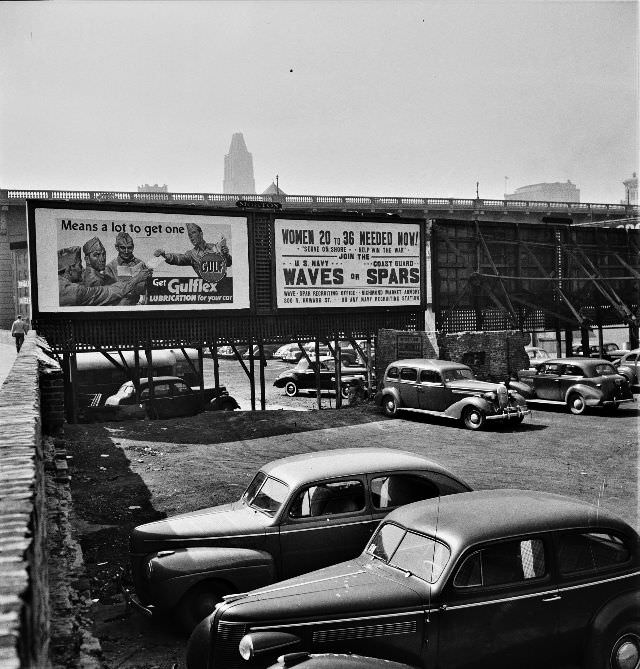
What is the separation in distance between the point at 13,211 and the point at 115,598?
148ft

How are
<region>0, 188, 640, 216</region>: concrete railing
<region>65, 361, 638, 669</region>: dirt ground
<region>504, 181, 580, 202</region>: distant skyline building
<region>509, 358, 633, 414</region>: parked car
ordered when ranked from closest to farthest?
1. <region>65, 361, 638, 669</region>: dirt ground
2. <region>509, 358, 633, 414</region>: parked car
3. <region>0, 188, 640, 216</region>: concrete railing
4. <region>504, 181, 580, 202</region>: distant skyline building

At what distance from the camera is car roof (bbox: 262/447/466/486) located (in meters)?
7.32

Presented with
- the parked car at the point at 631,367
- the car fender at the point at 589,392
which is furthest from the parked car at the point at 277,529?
the parked car at the point at 631,367

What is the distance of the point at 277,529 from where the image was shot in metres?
7.00

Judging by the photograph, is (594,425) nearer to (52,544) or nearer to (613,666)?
(613,666)

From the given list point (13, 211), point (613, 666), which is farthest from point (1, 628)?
point (13, 211)

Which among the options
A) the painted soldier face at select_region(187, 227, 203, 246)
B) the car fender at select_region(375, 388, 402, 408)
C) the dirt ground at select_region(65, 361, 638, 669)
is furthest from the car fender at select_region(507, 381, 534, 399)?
the painted soldier face at select_region(187, 227, 203, 246)

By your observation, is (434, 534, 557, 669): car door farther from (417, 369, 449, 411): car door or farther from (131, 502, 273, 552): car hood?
(417, 369, 449, 411): car door

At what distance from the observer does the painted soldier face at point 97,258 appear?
1850 cm

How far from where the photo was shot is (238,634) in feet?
16.5

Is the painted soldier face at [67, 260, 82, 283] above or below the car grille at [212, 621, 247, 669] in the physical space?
above

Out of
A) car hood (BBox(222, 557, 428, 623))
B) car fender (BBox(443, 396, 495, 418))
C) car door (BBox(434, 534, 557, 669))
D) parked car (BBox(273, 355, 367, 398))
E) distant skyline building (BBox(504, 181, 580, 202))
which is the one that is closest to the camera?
car hood (BBox(222, 557, 428, 623))

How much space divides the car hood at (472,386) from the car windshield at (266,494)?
33.3ft

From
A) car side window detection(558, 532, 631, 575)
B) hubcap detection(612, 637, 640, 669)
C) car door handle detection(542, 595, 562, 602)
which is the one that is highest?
car side window detection(558, 532, 631, 575)
